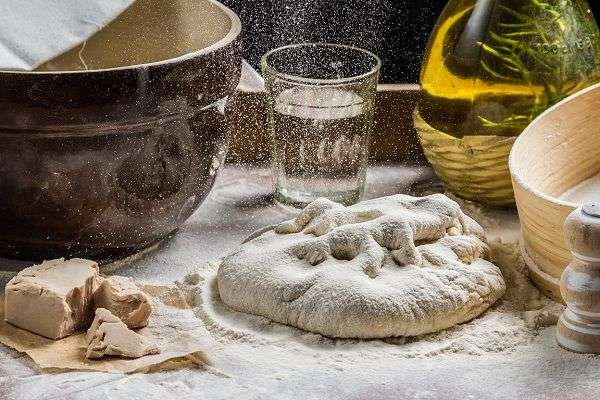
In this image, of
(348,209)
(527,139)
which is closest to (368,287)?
(348,209)

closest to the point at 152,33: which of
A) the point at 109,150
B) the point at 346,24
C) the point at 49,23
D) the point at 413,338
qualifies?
the point at 49,23

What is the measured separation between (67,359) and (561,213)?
1.36ft

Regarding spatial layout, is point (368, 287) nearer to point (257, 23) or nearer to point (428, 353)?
point (428, 353)

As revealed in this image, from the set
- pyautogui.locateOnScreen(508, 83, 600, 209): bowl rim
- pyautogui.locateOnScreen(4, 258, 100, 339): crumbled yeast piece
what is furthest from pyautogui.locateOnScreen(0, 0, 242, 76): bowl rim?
pyautogui.locateOnScreen(508, 83, 600, 209): bowl rim

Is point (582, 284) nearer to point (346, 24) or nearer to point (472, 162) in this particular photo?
point (472, 162)

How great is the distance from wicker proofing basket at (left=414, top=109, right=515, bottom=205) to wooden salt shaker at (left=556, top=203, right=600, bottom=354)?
27 cm

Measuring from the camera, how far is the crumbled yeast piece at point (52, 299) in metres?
0.99

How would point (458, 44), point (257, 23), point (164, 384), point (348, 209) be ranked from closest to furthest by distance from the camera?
1. point (164, 384)
2. point (348, 209)
3. point (458, 44)
4. point (257, 23)

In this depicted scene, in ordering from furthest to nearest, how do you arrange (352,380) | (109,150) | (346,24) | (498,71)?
(346,24), (498,71), (109,150), (352,380)

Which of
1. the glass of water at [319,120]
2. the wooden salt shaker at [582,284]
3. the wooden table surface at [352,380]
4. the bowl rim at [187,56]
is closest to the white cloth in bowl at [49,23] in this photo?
the bowl rim at [187,56]

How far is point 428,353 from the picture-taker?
98cm

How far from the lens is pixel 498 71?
1.22 m

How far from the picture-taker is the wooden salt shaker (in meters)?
0.95

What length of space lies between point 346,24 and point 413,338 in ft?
2.03
